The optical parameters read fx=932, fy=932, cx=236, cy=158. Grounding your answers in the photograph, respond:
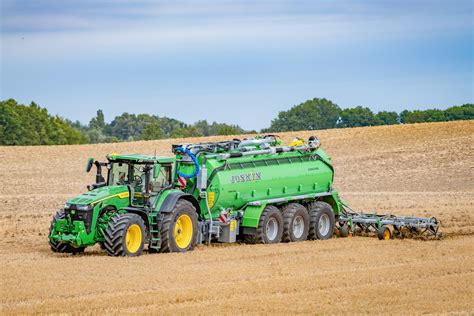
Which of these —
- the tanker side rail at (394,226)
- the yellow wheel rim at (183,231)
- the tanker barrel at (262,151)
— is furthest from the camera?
the tanker side rail at (394,226)

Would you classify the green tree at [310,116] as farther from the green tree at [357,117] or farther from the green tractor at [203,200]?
the green tractor at [203,200]

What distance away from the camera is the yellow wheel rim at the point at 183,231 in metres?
21.5

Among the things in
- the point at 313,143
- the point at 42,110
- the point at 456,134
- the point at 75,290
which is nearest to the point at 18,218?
the point at 313,143

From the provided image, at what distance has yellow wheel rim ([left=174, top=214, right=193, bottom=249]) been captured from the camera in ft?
70.4

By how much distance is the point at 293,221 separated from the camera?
2408cm

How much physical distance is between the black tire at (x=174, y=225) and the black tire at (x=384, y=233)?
517cm

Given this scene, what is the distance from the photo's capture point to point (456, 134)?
56688mm

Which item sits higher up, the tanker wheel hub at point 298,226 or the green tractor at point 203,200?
the green tractor at point 203,200

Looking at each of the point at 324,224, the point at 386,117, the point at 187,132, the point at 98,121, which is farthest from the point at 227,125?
the point at 324,224

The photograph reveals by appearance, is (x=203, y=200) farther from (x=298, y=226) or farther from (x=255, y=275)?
(x=255, y=275)

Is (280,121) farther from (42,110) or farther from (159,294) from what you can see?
(159,294)

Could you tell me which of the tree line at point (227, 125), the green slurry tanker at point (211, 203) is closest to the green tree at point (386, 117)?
the tree line at point (227, 125)

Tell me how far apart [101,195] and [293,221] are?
5.73 meters

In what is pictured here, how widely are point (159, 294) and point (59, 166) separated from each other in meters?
35.9
